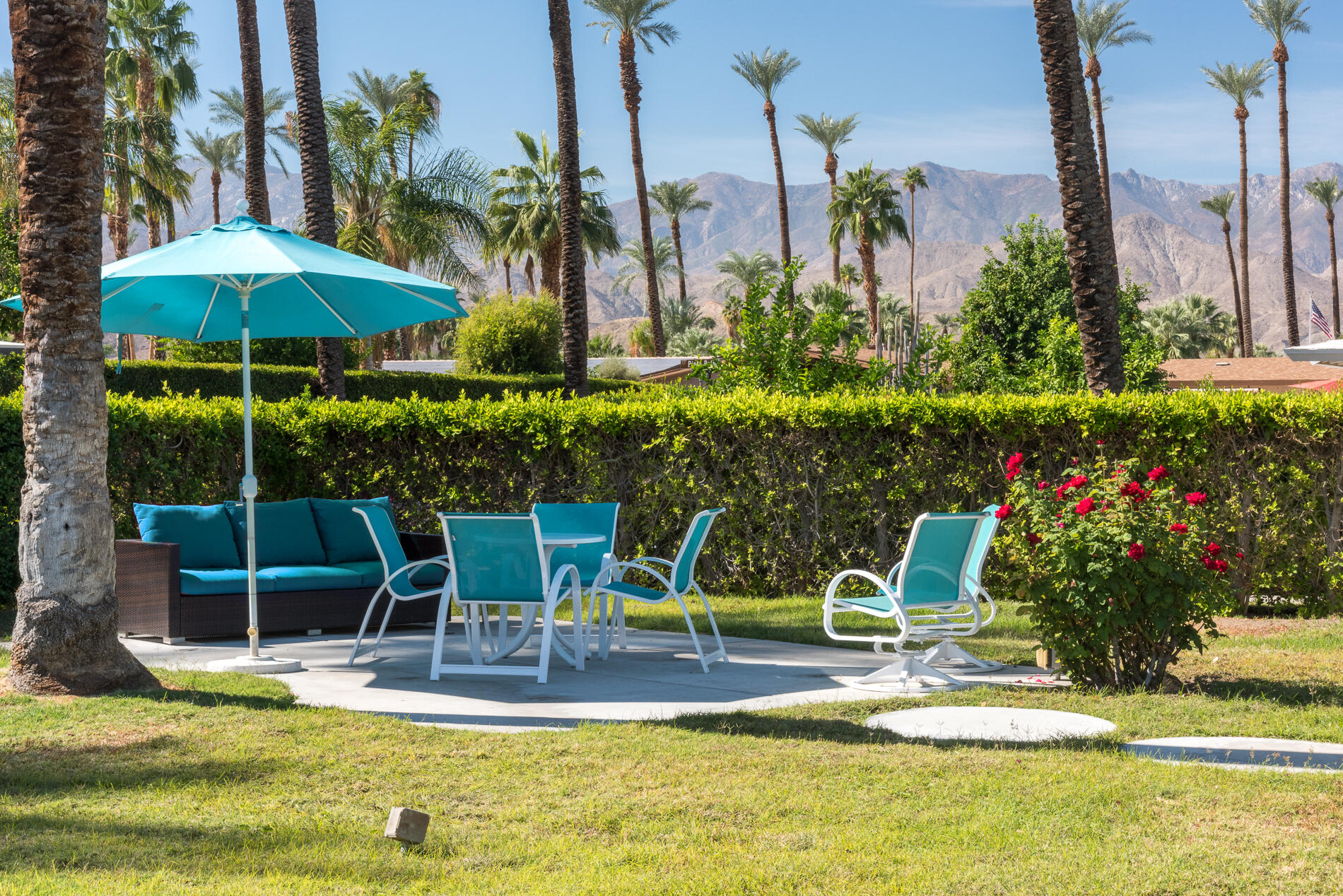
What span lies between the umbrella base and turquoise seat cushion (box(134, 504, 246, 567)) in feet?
5.71

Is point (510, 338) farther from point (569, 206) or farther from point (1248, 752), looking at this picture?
point (1248, 752)

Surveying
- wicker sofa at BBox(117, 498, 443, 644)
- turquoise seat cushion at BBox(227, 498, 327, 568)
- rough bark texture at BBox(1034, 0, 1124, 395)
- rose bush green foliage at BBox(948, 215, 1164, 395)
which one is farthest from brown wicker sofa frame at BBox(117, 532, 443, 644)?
rose bush green foliage at BBox(948, 215, 1164, 395)

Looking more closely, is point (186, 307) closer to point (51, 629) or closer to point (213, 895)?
point (51, 629)

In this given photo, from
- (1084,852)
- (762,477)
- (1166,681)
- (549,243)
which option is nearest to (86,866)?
(1084,852)

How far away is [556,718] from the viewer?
19.6 feet

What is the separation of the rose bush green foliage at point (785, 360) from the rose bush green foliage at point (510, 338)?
20344mm

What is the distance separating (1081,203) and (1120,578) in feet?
21.7

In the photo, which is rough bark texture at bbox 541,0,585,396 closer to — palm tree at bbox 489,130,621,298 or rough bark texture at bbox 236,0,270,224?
rough bark texture at bbox 236,0,270,224

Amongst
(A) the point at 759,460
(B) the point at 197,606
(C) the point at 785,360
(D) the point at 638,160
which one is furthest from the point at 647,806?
(D) the point at 638,160

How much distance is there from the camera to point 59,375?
6.39 m

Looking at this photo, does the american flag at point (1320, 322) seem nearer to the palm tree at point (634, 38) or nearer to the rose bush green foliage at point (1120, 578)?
the palm tree at point (634, 38)

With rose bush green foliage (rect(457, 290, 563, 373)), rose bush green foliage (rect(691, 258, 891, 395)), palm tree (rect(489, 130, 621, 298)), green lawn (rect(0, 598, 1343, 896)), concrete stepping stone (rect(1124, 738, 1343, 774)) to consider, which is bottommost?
concrete stepping stone (rect(1124, 738, 1343, 774))

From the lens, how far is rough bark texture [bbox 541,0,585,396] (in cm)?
1802

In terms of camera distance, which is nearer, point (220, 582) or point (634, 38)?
point (220, 582)
